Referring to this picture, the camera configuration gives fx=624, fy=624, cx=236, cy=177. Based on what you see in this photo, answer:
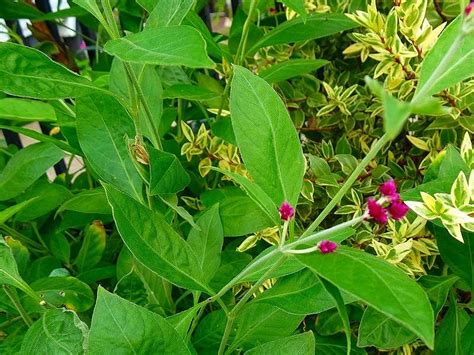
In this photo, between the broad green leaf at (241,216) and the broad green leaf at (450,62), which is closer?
the broad green leaf at (450,62)

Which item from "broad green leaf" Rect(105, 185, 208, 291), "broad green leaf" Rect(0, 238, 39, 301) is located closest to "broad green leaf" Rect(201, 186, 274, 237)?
"broad green leaf" Rect(105, 185, 208, 291)

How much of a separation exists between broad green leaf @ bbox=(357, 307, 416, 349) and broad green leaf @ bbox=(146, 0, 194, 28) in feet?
1.12

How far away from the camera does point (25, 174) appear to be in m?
0.75

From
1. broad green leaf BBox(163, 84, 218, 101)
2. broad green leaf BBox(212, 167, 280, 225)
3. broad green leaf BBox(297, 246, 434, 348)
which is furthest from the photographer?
broad green leaf BBox(163, 84, 218, 101)

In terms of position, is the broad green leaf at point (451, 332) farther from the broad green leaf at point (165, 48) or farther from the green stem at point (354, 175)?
the broad green leaf at point (165, 48)

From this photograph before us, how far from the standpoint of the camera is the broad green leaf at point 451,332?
2.15 ft

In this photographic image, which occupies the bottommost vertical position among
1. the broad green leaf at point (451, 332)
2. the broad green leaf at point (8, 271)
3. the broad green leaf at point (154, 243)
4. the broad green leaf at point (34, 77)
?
the broad green leaf at point (451, 332)

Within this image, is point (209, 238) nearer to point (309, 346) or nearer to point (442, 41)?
point (309, 346)

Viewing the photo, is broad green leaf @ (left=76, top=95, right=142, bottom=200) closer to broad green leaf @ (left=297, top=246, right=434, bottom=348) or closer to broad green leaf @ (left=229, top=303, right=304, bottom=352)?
broad green leaf @ (left=229, top=303, right=304, bottom=352)

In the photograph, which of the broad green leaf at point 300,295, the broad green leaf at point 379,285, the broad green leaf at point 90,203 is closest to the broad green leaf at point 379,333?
the broad green leaf at point 300,295

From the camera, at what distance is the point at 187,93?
71 cm

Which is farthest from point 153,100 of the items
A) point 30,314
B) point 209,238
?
point 30,314

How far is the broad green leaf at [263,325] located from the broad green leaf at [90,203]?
21 cm

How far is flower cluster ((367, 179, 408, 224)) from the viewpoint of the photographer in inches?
16.0
